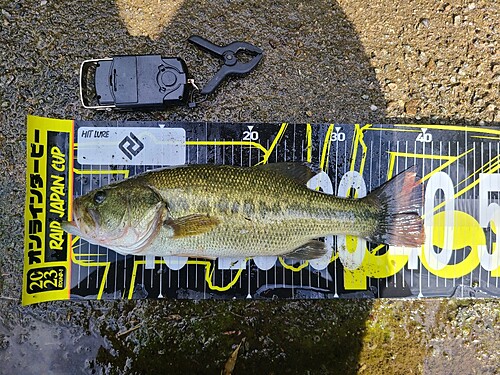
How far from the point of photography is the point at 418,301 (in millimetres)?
3689

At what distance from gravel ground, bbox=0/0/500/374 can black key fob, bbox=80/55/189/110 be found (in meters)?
0.20

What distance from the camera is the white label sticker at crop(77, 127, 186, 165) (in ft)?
11.6

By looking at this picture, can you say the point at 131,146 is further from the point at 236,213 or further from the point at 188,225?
the point at 236,213

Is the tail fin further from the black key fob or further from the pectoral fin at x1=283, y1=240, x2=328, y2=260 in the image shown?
the black key fob

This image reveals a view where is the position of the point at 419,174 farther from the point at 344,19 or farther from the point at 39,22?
the point at 39,22

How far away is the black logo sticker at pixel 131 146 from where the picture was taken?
3.55 m

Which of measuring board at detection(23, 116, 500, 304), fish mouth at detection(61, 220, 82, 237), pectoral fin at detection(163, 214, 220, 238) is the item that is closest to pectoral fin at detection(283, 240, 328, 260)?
measuring board at detection(23, 116, 500, 304)

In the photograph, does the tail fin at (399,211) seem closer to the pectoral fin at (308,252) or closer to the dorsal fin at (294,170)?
the pectoral fin at (308,252)

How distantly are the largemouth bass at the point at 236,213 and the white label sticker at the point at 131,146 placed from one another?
0.44 metres

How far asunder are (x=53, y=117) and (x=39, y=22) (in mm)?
879

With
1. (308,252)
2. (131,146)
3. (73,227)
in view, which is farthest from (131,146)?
(308,252)

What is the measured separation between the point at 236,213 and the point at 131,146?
45.6 inches

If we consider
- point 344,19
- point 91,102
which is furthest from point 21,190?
point 344,19

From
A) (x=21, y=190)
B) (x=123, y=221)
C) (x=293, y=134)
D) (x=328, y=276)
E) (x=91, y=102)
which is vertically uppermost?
(x=91, y=102)
